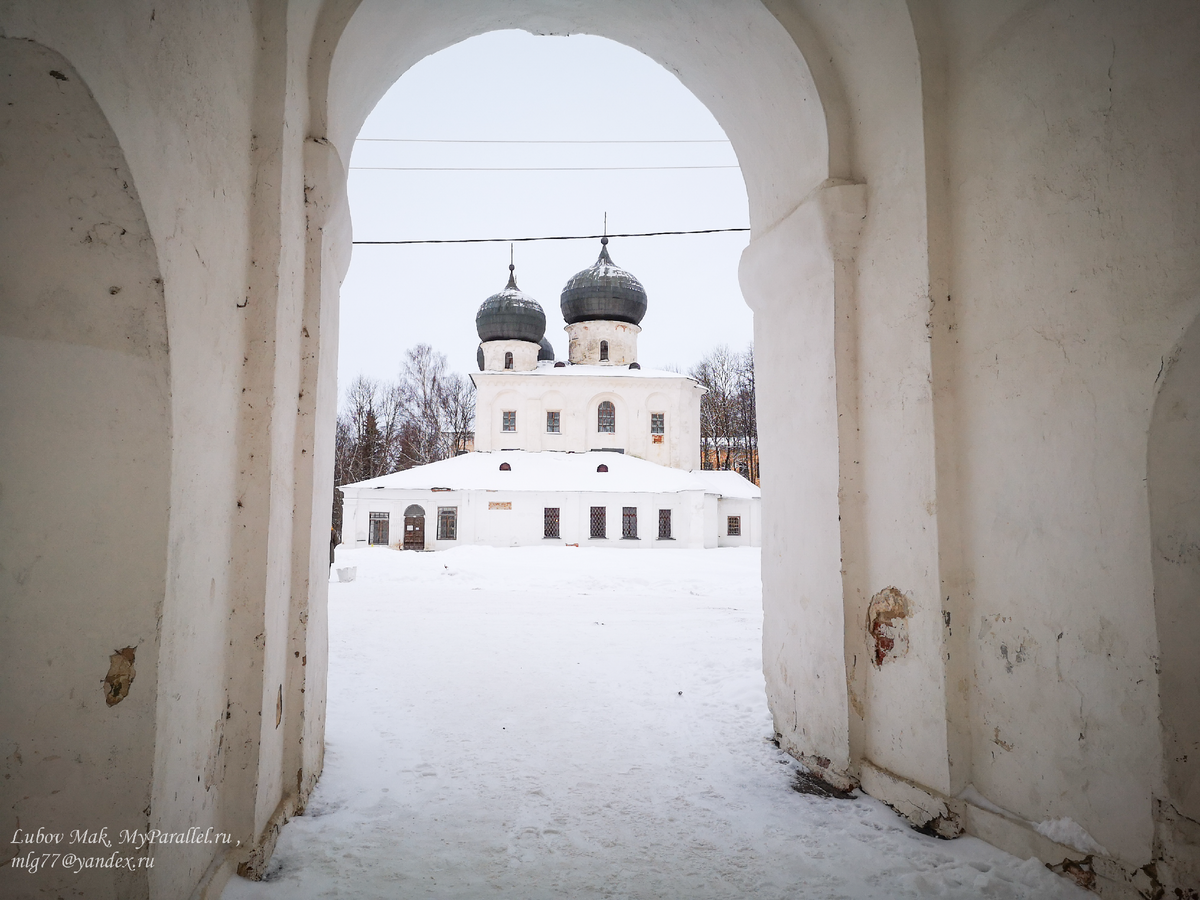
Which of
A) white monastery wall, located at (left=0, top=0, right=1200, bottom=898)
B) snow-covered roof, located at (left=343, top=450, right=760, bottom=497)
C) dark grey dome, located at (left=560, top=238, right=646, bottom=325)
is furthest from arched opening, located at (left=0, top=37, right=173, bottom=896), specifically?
dark grey dome, located at (left=560, top=238, right=646, bottom=325)

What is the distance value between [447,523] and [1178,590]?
25430 millimetres

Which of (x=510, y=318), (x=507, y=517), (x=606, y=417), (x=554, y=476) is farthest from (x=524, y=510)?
(x=510, y=318)

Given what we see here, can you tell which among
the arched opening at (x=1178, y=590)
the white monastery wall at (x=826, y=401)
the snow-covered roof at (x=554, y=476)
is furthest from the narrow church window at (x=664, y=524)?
the arched opening at (x=1178, y=590)

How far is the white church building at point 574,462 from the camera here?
26266 mm

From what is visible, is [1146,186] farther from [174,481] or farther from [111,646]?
[111,646]

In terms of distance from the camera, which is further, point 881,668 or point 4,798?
point 881,668

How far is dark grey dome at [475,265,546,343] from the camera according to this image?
34781 mm

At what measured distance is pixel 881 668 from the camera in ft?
11.8

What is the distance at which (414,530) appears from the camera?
26.3 m

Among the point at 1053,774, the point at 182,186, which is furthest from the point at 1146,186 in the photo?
the point at 182,186

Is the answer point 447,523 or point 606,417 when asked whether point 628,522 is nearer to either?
point 447,523

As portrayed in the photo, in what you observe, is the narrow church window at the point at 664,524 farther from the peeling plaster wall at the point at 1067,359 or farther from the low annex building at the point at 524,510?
the peeling plaster wall at the point at 1067,359

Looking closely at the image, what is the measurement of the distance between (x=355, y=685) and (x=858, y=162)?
5367 millimetres

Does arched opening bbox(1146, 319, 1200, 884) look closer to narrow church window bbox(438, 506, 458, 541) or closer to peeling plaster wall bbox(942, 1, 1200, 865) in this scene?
peeling plaster wall bbox(942, 1, 1200, 865)
